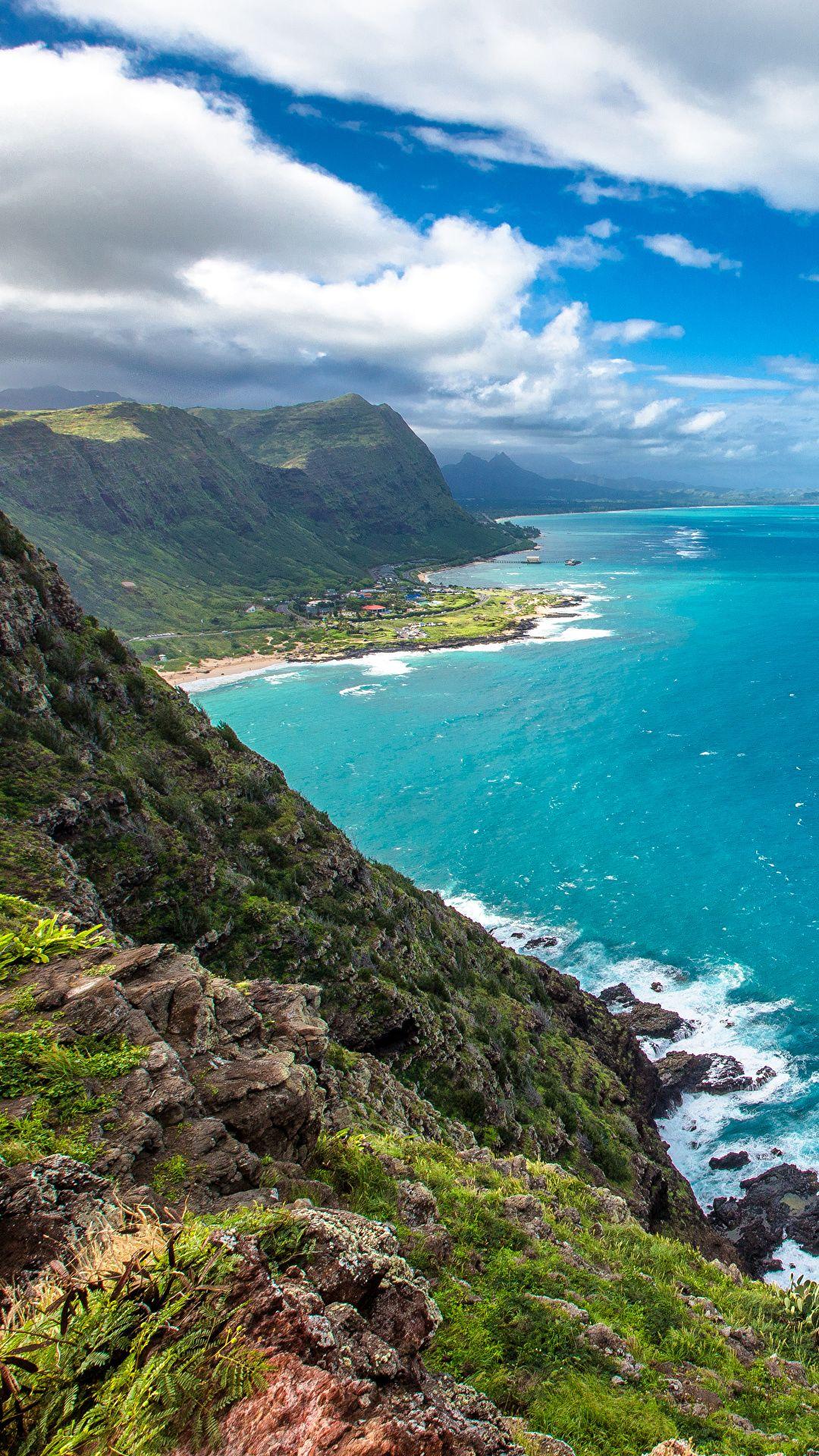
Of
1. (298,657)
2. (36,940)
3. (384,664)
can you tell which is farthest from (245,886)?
(298,657)

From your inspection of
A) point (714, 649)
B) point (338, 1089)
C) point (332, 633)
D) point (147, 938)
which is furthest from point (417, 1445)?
point (332, 633)

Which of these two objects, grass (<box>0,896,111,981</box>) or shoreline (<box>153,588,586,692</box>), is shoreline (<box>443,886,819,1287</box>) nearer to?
grass (<box>0,896,111,981</box>)

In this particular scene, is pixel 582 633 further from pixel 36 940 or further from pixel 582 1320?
pixel 582 1320

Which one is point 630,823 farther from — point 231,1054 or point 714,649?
point 714,649

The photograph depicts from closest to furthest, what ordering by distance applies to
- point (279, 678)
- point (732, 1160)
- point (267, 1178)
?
point (267, 1178) → point (732, 1160) → point (279, 678)

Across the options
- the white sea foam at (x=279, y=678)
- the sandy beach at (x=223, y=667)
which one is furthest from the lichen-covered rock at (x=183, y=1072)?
the sandy beach at (x=223, y=667)

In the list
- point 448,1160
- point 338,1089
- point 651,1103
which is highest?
point 338,1089
